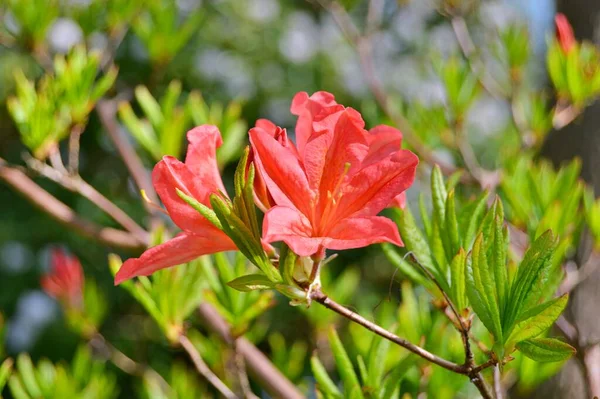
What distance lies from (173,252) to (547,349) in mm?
205

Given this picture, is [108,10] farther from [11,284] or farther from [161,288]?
[11,284]

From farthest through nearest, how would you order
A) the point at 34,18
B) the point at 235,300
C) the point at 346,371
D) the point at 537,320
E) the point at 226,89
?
Result: the point at 226,89, the point at 34,18, the point at 235,300, the point at 346,371, the point at 537,320

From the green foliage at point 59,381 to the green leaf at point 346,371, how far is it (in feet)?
1.14

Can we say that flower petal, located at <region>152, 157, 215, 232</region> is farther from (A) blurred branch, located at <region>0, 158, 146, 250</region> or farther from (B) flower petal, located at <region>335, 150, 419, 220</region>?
(A) blurred branch, located at <region>0, 158, 146, 250</region>

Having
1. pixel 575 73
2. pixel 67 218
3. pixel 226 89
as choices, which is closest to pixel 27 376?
pixel 67 218

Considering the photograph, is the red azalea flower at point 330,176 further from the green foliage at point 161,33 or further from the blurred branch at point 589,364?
the green foliage at point 161,33

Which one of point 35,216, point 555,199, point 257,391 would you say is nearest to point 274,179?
point 555,199

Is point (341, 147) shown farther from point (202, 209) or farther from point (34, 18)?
point (34, 18)

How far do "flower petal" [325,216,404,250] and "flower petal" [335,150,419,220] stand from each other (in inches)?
0.6

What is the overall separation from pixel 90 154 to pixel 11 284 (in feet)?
2.90

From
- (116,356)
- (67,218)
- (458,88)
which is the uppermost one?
(458,88)

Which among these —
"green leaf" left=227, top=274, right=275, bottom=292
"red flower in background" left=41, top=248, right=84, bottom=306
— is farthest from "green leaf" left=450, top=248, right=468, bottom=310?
"red flower in background" left=41, top=248, right=84, bottom=306

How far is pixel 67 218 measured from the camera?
826 millimetres

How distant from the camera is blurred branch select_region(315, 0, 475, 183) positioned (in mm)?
986
